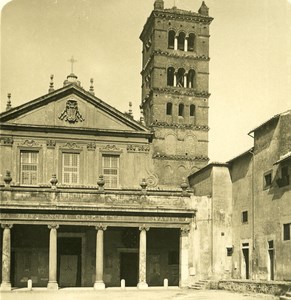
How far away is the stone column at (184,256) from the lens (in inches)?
1256

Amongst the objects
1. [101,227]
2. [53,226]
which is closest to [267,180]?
[101,227]

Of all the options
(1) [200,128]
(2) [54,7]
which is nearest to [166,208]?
(1) [200,128]

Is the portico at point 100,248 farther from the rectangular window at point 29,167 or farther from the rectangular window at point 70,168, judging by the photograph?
the rectangular window at point 70,168

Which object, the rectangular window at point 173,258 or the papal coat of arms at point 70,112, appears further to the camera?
the papal coat of arms at point 70,112

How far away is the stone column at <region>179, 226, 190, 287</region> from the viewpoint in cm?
3191

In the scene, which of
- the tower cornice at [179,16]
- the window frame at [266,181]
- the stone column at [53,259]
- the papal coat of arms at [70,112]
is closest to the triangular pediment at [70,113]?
the papal coat of arms at [70,112]

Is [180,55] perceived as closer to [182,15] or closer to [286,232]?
[182,15]

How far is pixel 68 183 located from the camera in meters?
35.9

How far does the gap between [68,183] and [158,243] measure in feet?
21.2

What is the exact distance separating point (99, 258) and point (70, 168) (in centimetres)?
703

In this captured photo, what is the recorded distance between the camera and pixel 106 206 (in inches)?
1251

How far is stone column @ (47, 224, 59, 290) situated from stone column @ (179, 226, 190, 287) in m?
6.71

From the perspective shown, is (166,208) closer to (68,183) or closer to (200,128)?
(68,183)

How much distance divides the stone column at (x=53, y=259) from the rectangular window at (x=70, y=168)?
518cm
